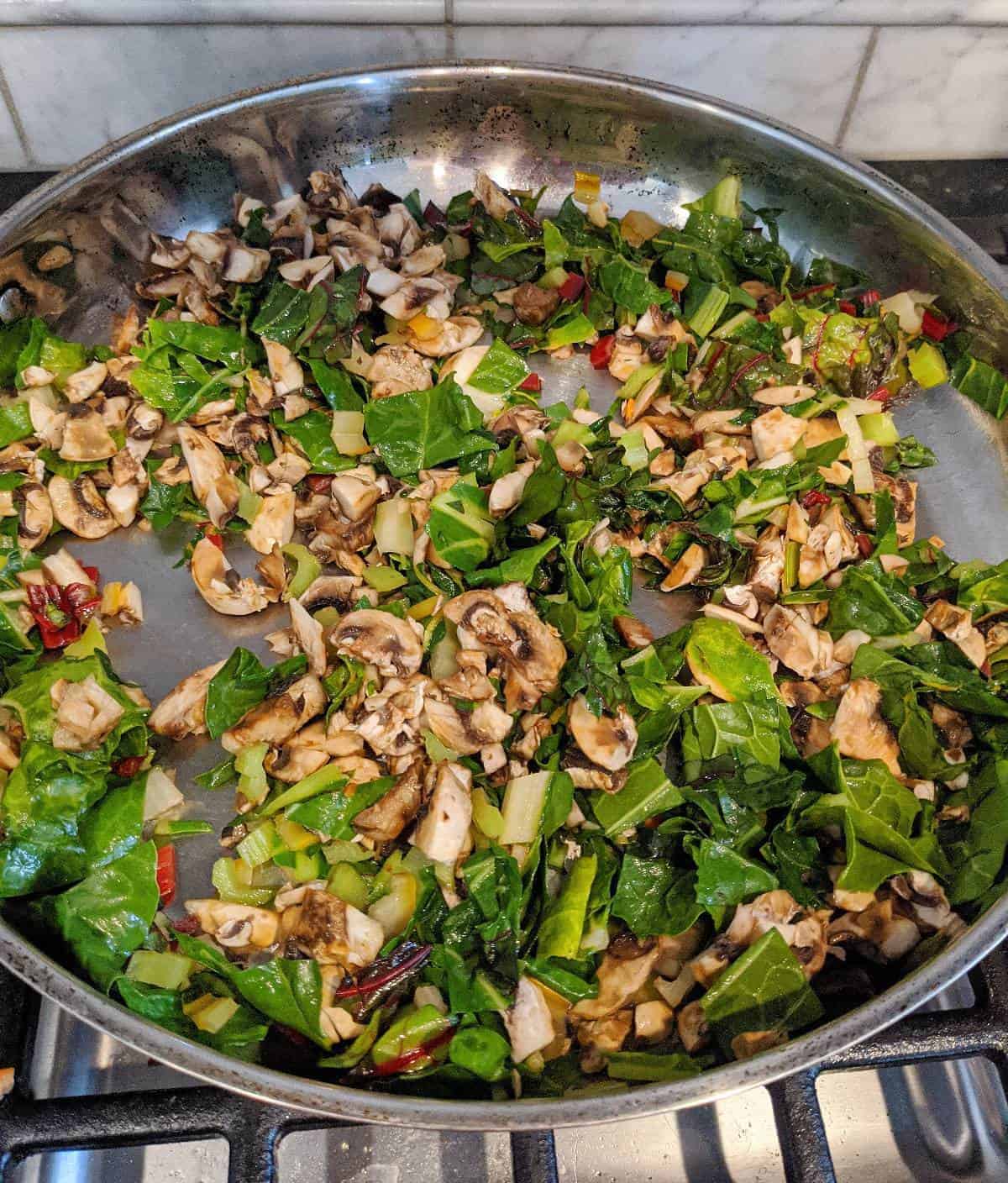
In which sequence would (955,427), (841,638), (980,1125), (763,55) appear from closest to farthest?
(980,1125) < (841,638) < (955,427) < (763,55)

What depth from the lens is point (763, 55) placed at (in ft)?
6.44

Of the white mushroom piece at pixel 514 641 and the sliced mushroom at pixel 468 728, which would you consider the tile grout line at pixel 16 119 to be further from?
the sliced mushroom at pixel 468 728

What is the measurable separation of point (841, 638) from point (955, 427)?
553mm

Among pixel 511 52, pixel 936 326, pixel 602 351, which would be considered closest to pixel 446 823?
pixel 602 351

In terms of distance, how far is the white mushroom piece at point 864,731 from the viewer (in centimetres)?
139

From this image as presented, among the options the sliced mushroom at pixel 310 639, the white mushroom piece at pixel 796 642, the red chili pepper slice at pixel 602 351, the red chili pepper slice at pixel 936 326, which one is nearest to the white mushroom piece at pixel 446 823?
the sliced mushroom at pixel 310 639

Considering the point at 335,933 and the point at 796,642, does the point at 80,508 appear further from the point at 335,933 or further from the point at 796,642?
the point at 796,642

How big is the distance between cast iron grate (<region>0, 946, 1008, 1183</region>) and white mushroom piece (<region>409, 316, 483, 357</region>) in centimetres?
118

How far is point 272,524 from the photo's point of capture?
5.11 ft

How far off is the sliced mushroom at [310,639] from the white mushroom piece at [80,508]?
1.24 feet

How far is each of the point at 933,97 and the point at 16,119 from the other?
75.0 inches

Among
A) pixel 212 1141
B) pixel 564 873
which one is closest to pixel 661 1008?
pixel 564 873

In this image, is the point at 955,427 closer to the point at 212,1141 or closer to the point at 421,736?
the point at 421,736

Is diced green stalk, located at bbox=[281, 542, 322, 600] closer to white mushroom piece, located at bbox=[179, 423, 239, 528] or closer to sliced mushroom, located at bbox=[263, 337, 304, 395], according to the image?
white mushroom piece, located at bbox=[179, 423, 239, 528]
